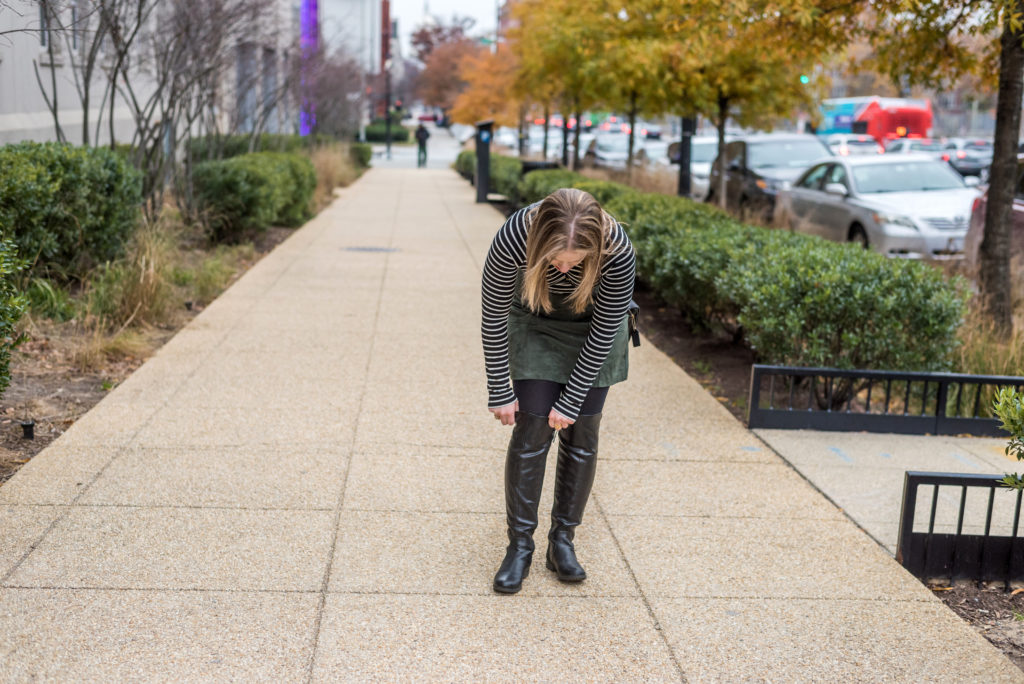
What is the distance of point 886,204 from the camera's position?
44.4 ft

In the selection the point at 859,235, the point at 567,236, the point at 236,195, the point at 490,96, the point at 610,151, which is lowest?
the point at 859,235

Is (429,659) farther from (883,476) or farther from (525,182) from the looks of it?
(525,182)

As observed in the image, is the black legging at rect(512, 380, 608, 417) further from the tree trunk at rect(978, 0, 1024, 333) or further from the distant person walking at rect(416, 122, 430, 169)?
the distant person walking at rect(416, 122, 430, 169)

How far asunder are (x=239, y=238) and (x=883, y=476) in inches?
399

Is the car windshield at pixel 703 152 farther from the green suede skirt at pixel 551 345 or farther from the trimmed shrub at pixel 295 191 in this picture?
the green suede skirt at pixel 551 345

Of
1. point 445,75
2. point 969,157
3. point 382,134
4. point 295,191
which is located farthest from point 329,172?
point 445,75

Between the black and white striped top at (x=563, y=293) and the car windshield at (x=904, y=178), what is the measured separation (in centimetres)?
1126

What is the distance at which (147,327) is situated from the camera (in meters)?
8.70

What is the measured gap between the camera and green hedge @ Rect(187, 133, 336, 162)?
17572 millimetres

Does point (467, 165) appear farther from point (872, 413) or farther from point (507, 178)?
point (872, 413)

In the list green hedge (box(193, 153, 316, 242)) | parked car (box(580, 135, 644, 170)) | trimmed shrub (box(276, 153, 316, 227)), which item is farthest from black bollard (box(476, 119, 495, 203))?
green hedge (box(193, 153, 316, 242))

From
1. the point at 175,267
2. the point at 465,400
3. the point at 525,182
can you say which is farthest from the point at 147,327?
the point at 525,182

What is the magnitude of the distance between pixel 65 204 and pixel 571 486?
606 cm

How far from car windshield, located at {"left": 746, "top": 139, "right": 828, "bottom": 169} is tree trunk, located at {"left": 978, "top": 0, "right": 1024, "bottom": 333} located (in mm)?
10114
